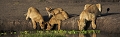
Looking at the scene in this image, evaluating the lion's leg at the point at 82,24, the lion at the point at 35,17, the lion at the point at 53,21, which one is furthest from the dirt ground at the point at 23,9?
the lion's leg at the point at 82,24

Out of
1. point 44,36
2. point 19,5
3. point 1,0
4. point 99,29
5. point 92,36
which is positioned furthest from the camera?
point 1,0

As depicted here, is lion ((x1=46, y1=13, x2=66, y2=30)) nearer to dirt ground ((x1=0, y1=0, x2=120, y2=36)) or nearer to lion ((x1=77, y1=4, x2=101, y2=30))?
dirt ground ((x1=0, y1=0, x2=120, y2=36))

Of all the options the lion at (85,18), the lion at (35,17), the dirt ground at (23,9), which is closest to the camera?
the lion at (85,18)

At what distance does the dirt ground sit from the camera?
27.8 metres

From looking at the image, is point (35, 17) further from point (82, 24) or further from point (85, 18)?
point (85, 18)

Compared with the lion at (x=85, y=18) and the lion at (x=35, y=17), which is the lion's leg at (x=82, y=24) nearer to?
the lion at (x=85, y=18)

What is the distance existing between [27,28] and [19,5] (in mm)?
8297

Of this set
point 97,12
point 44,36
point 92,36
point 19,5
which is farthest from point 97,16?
point 19,5

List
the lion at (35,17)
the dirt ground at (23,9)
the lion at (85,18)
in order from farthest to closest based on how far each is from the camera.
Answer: the dirt ground at (23,9) → the lion at (35,17) → the lion at (85,18)

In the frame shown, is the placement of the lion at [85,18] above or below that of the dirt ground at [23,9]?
above

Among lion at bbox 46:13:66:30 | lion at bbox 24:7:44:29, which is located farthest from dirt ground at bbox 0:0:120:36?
lion at bbox 46:13:66:30

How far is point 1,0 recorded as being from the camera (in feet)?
127

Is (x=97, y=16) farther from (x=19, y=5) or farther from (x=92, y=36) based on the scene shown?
(x=19, y=5)

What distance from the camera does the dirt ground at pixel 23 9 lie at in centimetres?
2778
